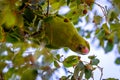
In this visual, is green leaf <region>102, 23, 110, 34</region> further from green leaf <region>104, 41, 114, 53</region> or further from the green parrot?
the green parrot

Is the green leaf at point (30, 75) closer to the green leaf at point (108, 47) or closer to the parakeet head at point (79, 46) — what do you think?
the parakeet head at point (79, 46)

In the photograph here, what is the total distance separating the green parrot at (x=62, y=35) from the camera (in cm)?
82

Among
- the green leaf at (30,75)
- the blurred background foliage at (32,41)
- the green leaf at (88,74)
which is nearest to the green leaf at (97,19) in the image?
the blurred background foliage at (32,41)

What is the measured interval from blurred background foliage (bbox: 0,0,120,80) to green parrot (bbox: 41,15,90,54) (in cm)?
2

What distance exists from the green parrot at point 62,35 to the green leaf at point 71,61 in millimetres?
181

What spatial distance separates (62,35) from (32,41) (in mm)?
84

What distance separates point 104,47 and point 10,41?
299mm

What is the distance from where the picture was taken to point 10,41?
885mm

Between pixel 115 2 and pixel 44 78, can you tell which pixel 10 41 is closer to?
pixel 44 78

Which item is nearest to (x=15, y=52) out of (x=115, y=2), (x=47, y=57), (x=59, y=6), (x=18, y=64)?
(x=18, y=64)

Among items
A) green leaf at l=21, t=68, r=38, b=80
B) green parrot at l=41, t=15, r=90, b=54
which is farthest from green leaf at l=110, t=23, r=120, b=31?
green leaf at l=21, t=68, r=38, b=80

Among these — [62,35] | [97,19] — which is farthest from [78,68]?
[97,19]

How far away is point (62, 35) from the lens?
2.77 ft

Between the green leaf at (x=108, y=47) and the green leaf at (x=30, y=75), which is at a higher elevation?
the green leaf at (x=108, y=47)
